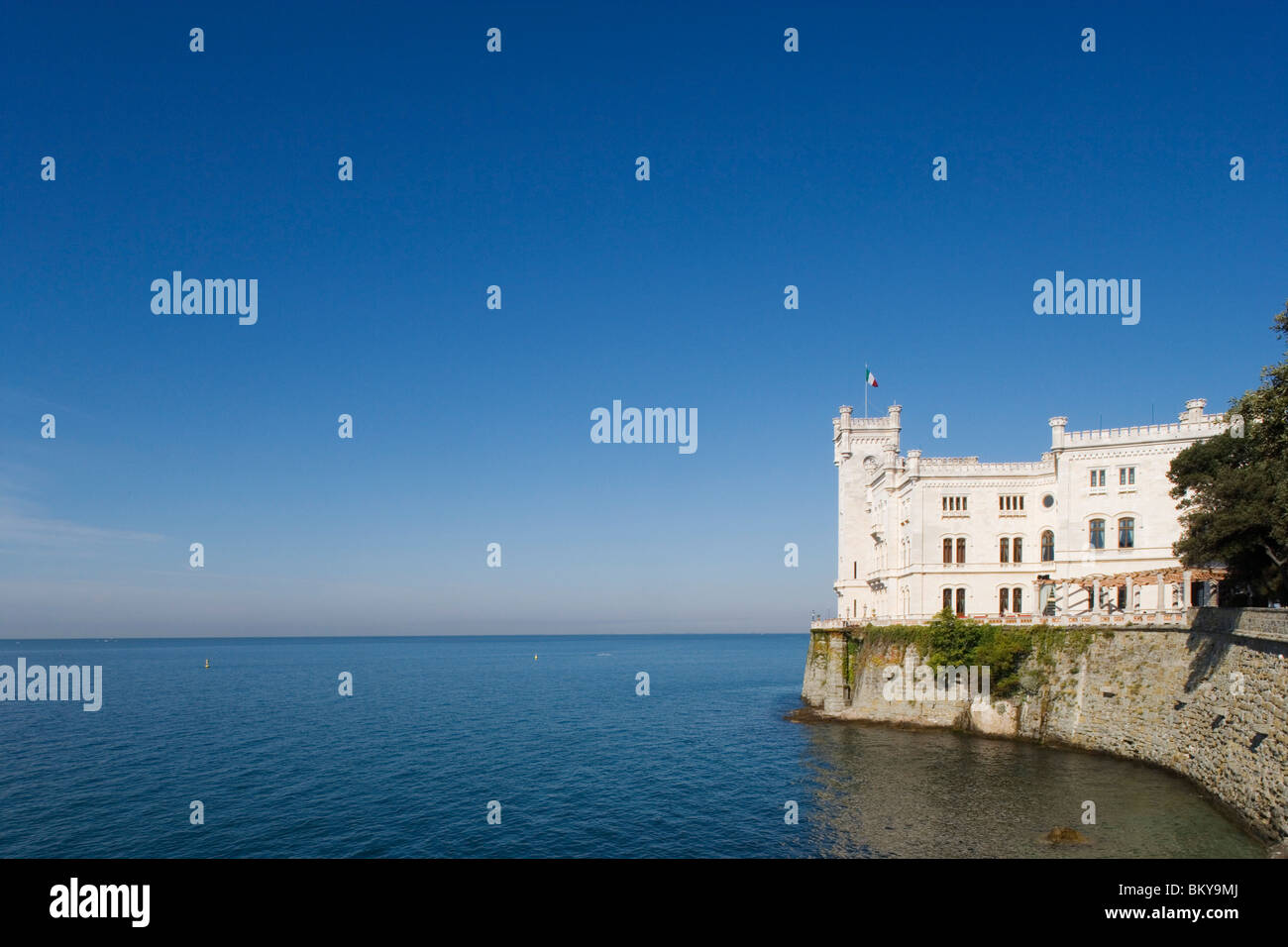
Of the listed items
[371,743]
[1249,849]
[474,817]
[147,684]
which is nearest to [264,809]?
[474,817]

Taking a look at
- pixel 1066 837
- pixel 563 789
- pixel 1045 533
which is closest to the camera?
pixel 1066 837

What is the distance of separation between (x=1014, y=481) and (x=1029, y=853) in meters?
40.9

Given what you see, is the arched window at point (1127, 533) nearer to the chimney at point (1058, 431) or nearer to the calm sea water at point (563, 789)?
the chimney at point (1058, 431)

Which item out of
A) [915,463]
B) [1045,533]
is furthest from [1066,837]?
[915,463]

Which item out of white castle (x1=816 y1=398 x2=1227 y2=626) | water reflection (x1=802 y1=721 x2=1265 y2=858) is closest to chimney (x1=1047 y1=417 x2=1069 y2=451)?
white castle (x1=816 y1=398 x2=1227 y2=626)

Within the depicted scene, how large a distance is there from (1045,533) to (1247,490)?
26.5 meters

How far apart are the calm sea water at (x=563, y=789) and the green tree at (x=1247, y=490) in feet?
40.8

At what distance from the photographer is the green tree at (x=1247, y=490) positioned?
3725cm

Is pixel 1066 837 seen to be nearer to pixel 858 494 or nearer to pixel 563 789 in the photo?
pixel 563 789

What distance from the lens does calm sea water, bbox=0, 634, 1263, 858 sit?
34.8 meters

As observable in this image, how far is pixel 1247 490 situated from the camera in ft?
129
